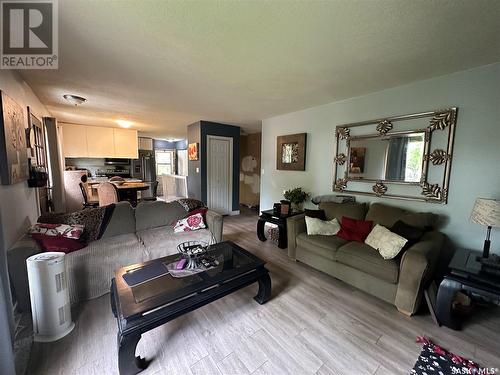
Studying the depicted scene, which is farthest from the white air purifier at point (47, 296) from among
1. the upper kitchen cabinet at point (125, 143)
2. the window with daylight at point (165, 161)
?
the window with daylight at point (165, 161)

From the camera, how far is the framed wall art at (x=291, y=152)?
3.81 m

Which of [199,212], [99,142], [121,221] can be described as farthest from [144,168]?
[199,212]

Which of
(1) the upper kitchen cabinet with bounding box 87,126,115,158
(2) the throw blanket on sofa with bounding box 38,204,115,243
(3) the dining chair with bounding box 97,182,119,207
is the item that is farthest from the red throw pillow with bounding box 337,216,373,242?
(1) the upper kitchen cabinet with bounding box 87,126,115,158

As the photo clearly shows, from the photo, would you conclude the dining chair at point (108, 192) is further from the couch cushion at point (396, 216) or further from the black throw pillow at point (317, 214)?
the couch cushion at point (396, 216)

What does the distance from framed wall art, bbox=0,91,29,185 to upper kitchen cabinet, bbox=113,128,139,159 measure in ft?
A: 13.1

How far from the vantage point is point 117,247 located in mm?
2191

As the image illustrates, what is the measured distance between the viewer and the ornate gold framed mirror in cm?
232

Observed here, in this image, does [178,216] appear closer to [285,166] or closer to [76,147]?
[285,166]

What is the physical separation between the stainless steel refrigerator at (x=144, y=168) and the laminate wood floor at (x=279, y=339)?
19.2 feet

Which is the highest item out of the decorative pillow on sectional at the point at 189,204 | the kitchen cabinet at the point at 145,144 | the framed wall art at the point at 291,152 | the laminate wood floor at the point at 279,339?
the kitchen cabinet at the point at 145,144

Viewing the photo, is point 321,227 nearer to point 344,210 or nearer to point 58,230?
point 344,210

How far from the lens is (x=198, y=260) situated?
6.20 feet

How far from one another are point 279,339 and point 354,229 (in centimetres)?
163

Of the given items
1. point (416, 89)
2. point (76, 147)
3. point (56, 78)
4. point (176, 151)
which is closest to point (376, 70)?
point (416, 89)
